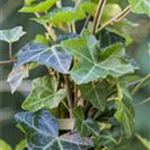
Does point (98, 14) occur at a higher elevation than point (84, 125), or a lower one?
higher

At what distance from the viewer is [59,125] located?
728mm

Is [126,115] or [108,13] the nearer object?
[126,115]

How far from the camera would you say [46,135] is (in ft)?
2.26

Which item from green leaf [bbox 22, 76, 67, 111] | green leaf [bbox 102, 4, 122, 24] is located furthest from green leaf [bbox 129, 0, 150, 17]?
green leaf [bbox 22, 76, 67, 111]

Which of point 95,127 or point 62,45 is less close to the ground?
point 62,45

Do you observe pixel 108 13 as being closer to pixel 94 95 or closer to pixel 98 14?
pixel 98 14

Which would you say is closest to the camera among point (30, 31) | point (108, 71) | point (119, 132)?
point (108, 71)

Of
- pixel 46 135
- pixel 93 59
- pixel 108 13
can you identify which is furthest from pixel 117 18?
pixel 46 135

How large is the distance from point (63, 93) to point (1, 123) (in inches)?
30.1

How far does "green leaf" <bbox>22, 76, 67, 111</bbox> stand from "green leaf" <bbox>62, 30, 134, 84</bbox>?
0.33ft

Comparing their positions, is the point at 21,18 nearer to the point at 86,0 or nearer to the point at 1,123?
the point at 1,123

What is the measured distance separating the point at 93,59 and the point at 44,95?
141 millimetres

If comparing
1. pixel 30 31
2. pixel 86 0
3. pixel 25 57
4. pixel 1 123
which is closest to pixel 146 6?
pixel 86 0

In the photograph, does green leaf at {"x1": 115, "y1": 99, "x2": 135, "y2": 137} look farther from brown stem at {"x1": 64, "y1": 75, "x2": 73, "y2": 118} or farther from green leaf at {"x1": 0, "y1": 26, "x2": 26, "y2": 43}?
green leaf at {"x1": 0, "y1": 26, "x2": 26, "y2": 43}
